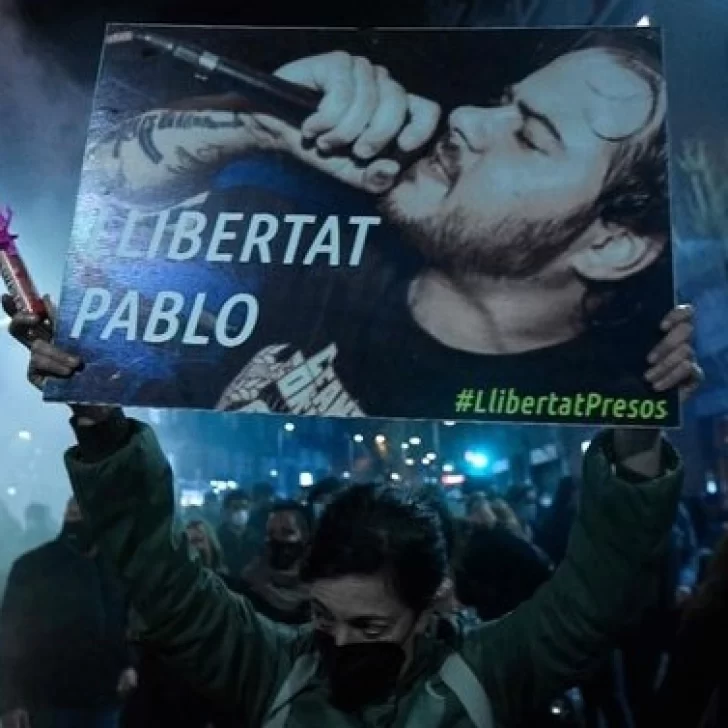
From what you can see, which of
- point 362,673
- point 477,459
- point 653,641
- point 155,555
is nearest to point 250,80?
point 155,555

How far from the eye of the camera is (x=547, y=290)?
1.99 metres

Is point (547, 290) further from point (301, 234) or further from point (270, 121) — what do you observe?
point (270, 121)

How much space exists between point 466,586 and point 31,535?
6.80 m

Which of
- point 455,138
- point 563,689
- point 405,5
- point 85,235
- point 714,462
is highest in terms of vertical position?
point 405,5

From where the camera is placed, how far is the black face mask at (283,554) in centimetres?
465

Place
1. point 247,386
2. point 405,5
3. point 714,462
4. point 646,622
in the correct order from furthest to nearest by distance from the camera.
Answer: point 405,5, point 714,462, point 646,622, point 247,386

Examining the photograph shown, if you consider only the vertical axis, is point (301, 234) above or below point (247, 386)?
above

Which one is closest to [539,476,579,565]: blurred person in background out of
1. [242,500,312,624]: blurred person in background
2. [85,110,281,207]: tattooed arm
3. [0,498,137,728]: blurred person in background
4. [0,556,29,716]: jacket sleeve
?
[242,500,312,624]: blurred person in background

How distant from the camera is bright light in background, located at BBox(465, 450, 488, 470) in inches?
1099

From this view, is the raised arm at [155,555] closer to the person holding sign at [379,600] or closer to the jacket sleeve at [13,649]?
the person holding sign at [379,600]

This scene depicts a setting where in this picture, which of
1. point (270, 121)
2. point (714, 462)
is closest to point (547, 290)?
point (270, 121)

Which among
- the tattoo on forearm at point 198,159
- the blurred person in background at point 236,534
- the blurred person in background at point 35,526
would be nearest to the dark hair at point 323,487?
the blurred person in background at point 236,534

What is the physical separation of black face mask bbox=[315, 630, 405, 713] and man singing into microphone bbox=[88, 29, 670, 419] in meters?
0.45

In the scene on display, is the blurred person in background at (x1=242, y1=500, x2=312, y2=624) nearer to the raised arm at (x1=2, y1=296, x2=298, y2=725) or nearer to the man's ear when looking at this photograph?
the raised arm at (x1=2, y1=296, x2=298, y2=725)
